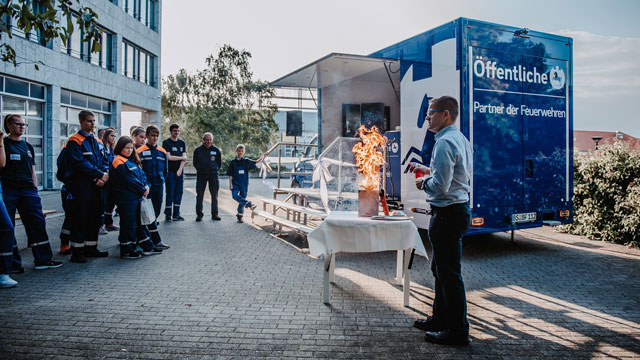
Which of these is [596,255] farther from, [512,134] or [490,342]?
[490,342]

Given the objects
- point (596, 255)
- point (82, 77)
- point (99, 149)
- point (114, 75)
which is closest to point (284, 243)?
point (99, 149)

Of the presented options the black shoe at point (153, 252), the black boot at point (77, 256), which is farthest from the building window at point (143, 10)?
the black boot at point (77, 256)

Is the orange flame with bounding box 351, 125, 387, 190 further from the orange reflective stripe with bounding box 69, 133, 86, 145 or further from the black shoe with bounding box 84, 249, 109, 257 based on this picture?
the black shoe with bounding box 84, 249, 109, 257

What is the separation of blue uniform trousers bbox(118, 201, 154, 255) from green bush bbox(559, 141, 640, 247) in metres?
8.48

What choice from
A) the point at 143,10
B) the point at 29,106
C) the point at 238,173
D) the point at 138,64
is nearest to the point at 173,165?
the point at 238,173

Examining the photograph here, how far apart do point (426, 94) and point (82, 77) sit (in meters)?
18.7

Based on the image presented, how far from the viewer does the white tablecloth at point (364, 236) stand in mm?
4625

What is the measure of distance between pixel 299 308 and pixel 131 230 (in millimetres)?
Result: 3491

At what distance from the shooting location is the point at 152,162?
8.59 m

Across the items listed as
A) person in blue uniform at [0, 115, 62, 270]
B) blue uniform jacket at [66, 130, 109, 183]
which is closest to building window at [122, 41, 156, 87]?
blue uniform jacket at [66, 130, 109, 183]

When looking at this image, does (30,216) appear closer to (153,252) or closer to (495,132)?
(153,252)

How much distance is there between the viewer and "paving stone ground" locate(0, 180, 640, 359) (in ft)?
11.7

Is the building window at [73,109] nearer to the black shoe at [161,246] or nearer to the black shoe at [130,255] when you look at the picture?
the black shoe at [161,246]

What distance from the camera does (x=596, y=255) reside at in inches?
281
